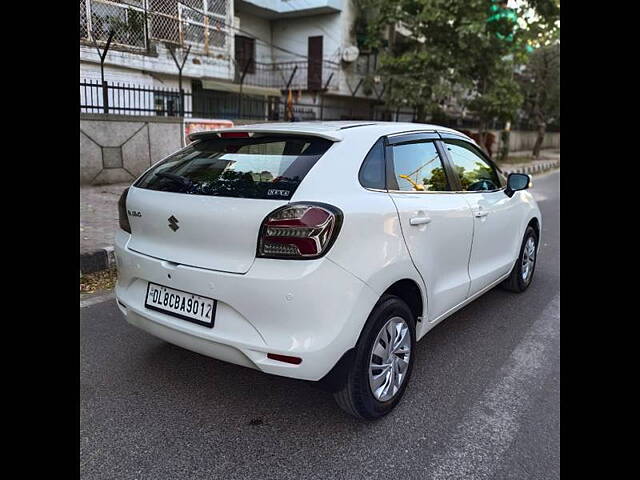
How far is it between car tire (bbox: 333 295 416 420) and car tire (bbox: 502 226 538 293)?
2243 mm

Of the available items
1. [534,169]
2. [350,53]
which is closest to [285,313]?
[350,53]

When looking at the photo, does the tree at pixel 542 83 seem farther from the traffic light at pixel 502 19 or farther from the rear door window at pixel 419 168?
the rear door window at pixel 419 168

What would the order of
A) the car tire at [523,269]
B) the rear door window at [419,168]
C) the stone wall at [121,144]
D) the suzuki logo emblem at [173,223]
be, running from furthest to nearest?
the stone wall at [121,144]
the car tire at [523,269]
the rear door window at [419,168]
the suzuki logo emblem at [173,223]

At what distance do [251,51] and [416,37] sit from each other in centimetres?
669

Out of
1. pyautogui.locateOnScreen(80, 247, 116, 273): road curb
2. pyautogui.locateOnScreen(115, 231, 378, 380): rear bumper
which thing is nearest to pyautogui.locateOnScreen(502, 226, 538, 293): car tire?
pyautogui.locateOnScreen(115, 231, 378, 380): rear bumper

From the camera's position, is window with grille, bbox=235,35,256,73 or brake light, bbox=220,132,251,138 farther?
window with grille, bbox=235,35,256,73

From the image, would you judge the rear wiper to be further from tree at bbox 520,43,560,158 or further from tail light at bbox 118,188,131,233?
tree at bbox 520,43,560,158

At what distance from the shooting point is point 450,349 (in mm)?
3592

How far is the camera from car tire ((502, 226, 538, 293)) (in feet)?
15.4

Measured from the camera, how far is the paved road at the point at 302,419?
2309 millimetres

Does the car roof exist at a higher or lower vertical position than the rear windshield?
higher

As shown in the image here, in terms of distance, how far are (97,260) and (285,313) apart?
3508mm

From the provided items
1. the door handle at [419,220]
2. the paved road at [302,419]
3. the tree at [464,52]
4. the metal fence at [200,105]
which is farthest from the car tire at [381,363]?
the tree at [464,52]
